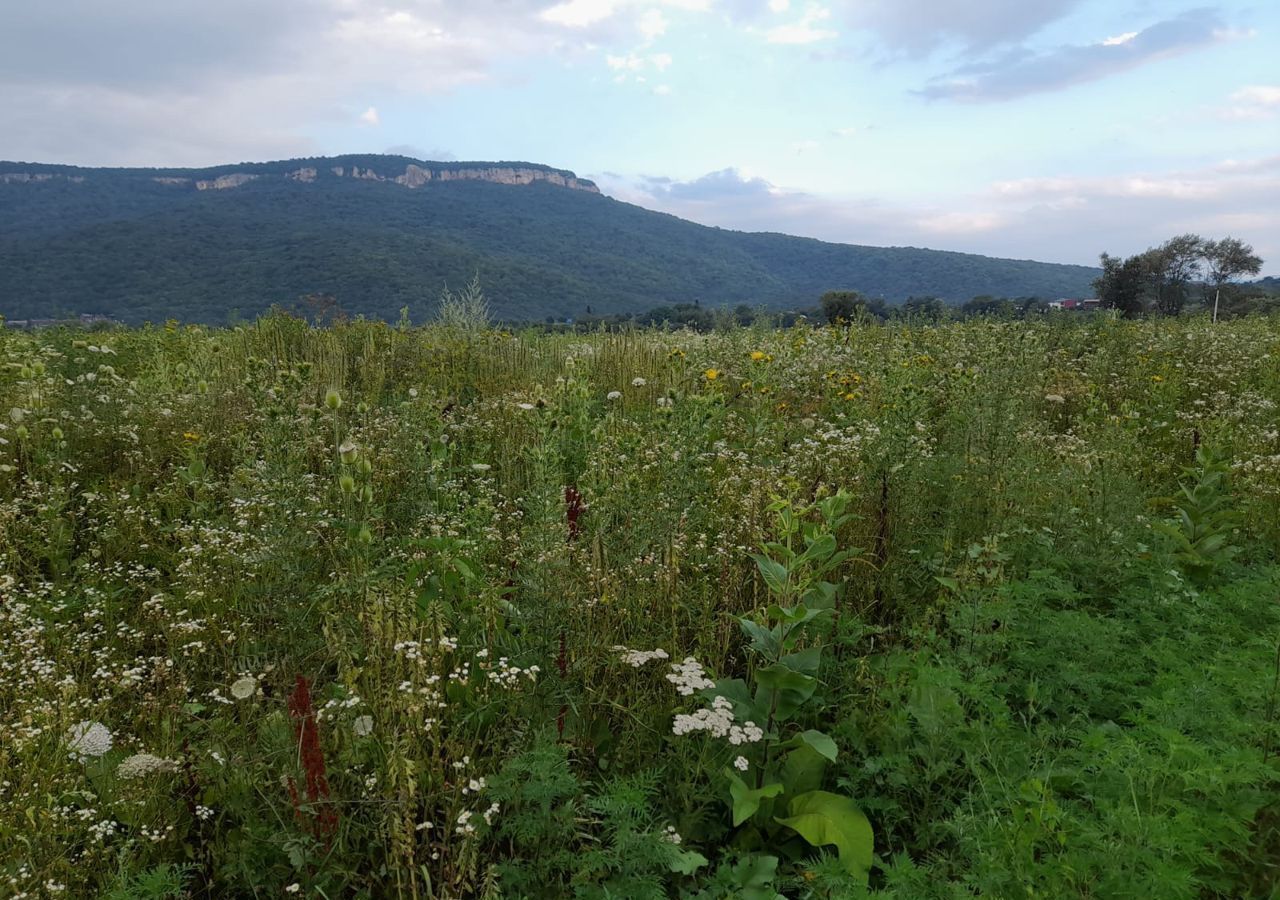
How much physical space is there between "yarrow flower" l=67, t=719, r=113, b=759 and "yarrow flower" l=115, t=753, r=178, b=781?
0.54 feet

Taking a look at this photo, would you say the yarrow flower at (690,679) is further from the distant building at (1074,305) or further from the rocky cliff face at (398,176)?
the rocky cliff face at (398,176)

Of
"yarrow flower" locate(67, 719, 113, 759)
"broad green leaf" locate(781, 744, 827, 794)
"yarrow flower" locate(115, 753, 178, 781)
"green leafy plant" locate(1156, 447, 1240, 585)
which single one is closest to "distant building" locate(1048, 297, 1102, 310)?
"green leafy plant" locate(1156, 447, 1240, 585)

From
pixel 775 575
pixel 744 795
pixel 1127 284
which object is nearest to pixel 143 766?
pixel 744 795

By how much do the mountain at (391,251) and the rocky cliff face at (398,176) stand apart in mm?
434

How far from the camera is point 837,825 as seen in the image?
225 cm

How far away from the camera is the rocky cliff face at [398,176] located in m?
115

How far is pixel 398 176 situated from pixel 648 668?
6219 inches

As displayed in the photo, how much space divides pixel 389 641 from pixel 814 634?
1.75 meters

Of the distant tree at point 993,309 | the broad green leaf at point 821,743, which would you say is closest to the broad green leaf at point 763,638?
the broad green leaf at point 821,743

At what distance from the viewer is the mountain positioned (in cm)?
6606

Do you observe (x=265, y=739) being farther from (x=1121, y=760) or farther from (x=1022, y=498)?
(x=1022, y=498)

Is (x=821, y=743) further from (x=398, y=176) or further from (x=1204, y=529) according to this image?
(x=398, y=176)

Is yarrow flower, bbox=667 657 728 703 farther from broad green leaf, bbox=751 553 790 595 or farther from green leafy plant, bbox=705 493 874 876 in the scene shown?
broad green leaf, bbox=751 553 790 595

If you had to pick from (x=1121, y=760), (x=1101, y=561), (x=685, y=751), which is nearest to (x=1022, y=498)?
(x=1101, y=561)
